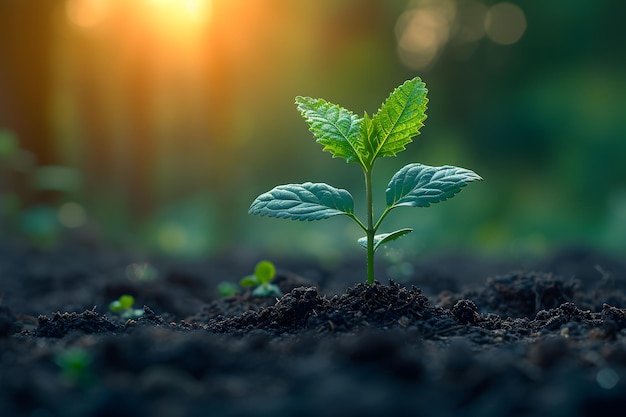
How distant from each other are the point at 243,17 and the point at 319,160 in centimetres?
251

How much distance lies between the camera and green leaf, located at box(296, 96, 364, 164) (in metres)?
2.55

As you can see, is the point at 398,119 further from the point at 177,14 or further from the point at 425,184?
the point at 177,14

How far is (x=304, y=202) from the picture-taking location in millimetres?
2463

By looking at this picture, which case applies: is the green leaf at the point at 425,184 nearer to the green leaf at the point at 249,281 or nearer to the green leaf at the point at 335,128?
the green leaf at the point at 335,128

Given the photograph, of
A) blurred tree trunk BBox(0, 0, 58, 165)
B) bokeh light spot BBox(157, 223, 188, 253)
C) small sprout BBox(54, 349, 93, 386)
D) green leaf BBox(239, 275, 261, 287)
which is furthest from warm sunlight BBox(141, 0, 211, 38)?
small sprout BBox(54, 349, 93, 386)

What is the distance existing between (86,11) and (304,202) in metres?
7.69

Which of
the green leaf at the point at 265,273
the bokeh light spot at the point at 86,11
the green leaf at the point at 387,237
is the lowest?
the green leaf at the point at 265,273

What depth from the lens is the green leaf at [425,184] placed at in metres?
2.36

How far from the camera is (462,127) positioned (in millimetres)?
10609

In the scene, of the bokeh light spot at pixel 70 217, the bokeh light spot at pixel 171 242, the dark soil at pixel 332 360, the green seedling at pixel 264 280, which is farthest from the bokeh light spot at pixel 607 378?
the bokeh light spot at pixel 70 217

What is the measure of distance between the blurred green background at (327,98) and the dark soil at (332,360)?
19.7ft

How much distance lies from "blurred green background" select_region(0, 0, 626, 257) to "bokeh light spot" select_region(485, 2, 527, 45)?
0.8 inches

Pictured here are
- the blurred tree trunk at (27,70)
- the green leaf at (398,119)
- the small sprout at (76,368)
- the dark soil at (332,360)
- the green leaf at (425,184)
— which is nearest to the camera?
the dark soil at (332,360)

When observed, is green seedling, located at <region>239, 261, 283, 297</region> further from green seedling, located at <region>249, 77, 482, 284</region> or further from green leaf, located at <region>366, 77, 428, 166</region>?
green leaf, located at <region>366, 77, 428, 166</region>
